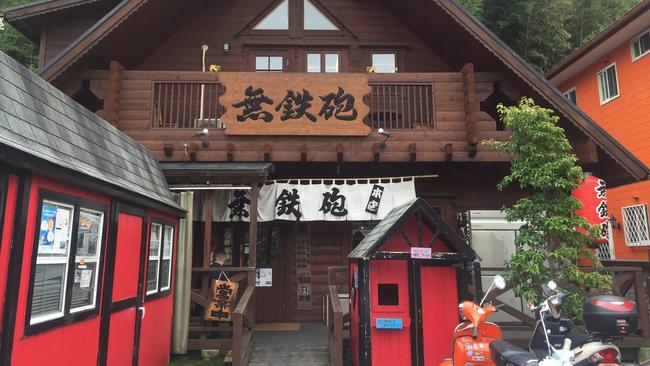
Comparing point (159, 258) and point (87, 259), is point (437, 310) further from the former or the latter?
point (87, 259)

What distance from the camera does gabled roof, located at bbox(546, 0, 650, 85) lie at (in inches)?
477

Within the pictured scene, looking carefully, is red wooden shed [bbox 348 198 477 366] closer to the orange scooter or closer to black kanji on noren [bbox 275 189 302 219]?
the orange scooter

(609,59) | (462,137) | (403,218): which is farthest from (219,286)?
(609,59)

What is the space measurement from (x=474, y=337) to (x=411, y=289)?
1.21 meters

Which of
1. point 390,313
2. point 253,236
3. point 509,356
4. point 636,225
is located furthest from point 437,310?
point 636,225

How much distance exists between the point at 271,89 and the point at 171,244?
3.93 m

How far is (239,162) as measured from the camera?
9188mm

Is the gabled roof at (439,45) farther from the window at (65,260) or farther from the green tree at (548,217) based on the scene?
the window at (65,260)

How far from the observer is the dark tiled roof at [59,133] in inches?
138

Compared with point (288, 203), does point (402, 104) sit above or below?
above

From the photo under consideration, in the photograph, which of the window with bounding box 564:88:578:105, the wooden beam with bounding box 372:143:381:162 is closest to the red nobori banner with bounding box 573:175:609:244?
the wooden beam with bounding box 372:143:381:162

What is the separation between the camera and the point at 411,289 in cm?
624

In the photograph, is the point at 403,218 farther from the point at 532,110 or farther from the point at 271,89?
the point at 271,89

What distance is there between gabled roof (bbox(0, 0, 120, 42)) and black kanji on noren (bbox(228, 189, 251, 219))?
7.27 m
